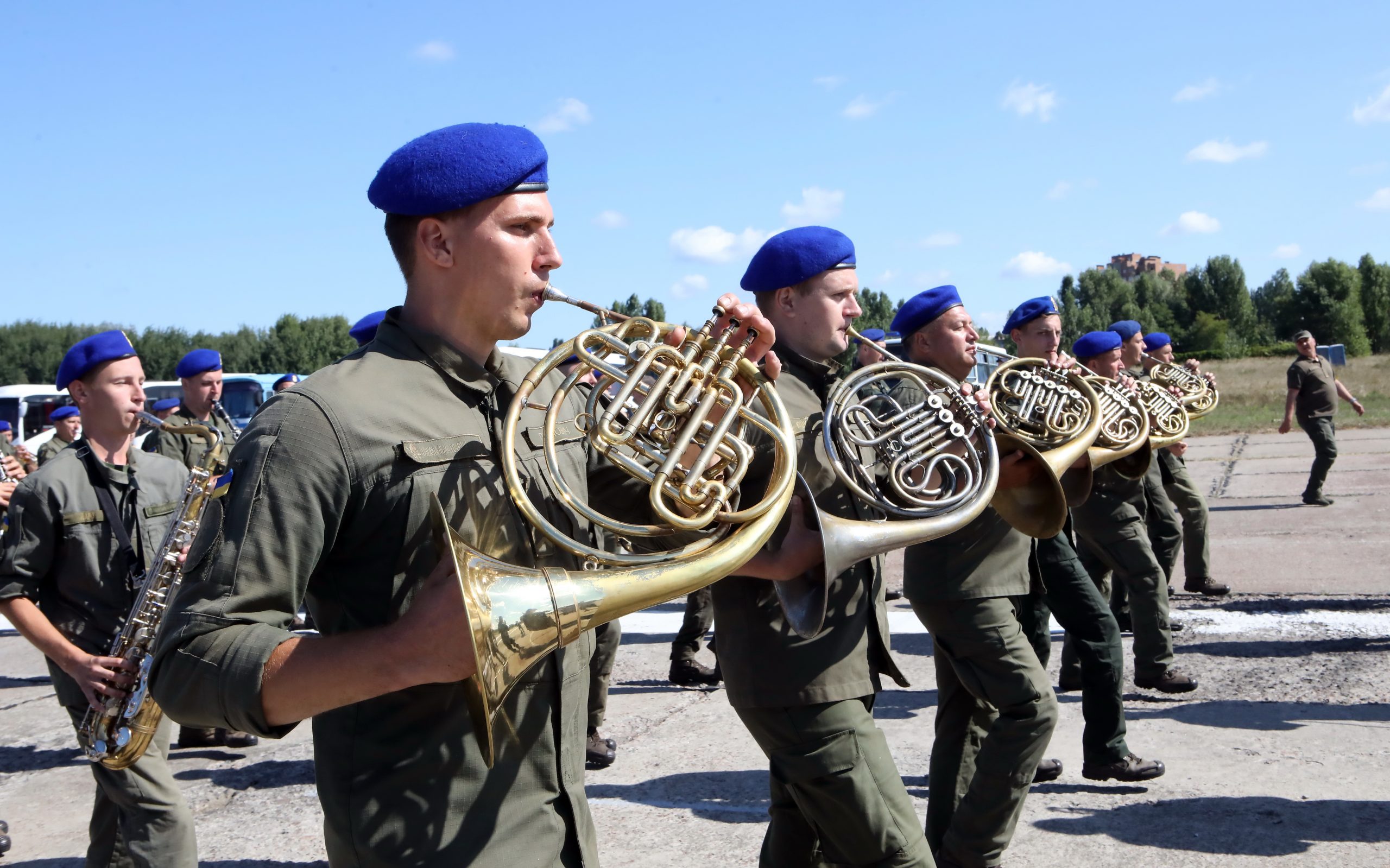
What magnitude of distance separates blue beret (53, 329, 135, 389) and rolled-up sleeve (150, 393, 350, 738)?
118 inches

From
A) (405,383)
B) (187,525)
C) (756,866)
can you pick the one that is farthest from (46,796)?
(405,383)

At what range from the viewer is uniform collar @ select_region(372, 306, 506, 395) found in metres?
2.16

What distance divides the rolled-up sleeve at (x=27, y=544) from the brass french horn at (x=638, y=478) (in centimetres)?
299

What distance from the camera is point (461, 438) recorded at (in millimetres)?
2074

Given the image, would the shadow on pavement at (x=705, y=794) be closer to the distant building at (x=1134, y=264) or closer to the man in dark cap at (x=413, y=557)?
the man in dark cap at (x=413, y=557)

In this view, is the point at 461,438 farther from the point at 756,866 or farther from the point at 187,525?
the point at 756,866

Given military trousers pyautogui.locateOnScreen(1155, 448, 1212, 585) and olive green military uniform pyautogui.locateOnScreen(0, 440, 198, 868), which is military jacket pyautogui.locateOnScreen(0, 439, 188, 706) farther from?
military trousers pyautogui.locateOnScreen(1155, 448, 1212, 585)

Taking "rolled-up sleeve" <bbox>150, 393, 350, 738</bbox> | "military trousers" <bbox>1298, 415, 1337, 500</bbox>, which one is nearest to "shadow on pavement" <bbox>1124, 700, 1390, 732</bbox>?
"rolled-up sleeve" <bbox>150, 393, 350, 738</bbox>

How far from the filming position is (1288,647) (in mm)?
7410

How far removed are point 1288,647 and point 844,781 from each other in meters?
5.44

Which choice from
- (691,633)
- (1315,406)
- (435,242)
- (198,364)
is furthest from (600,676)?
(1315,406)

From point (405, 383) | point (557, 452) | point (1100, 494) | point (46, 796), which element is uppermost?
point (405, 383)

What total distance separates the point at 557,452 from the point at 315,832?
142 inches

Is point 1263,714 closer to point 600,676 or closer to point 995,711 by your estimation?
point 995,711
